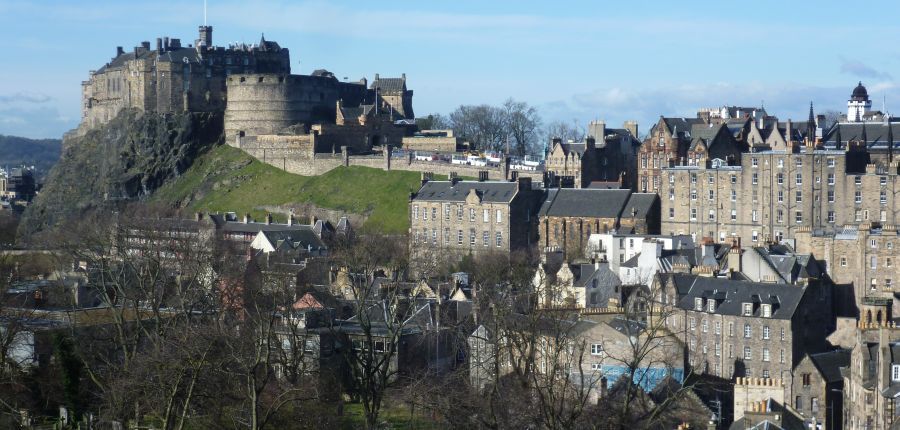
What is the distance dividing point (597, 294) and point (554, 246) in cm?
1804

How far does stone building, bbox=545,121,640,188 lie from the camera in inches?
3803

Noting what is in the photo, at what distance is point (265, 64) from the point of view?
439 ft

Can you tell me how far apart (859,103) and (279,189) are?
42582mm

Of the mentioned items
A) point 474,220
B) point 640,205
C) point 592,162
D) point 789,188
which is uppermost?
point 592,162

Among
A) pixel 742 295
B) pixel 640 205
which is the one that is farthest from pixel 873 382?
Result: pixel 640 205

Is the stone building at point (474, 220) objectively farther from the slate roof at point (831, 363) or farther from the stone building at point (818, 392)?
the stone building at point (818, 392)

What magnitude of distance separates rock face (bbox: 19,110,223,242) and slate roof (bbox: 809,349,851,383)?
75469 mm

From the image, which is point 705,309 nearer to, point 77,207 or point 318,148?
point 318,148

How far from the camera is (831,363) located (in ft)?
179

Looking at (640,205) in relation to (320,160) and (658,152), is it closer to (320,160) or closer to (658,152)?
(658,152)

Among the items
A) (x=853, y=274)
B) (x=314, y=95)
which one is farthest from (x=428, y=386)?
(x=314, y=95)

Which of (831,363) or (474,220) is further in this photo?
(474,220)

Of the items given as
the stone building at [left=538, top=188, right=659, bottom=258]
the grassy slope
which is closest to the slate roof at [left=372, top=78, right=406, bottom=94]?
the grassy slope

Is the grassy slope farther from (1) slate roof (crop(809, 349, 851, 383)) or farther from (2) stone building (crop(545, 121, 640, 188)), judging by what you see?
(1) slate roof (crop(809, 349, 851, 383))
